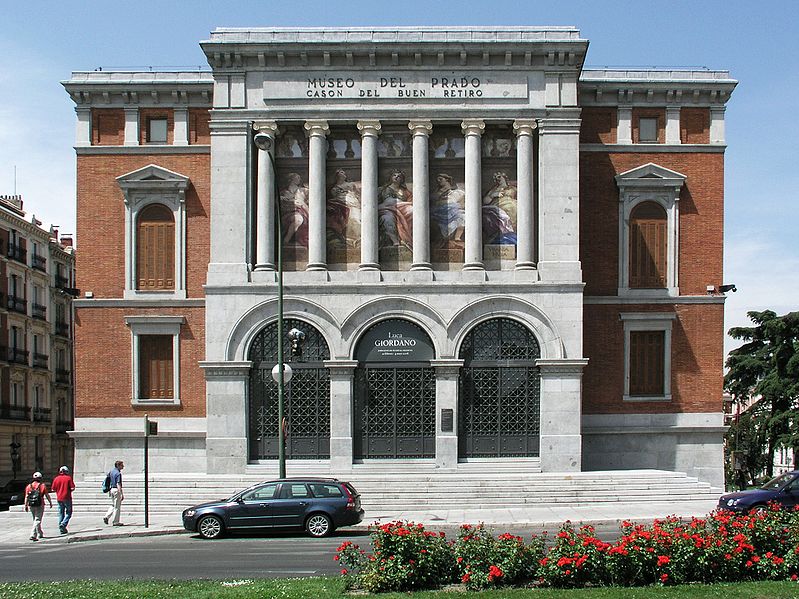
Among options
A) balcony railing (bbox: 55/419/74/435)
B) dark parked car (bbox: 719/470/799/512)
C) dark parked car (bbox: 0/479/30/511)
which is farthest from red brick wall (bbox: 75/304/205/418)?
balcony railing (bbox: 55/419/74/435)

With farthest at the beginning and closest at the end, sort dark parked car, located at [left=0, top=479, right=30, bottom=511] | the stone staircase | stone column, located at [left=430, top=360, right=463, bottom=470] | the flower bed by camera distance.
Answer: dark parked car, located at [left=0, top=479, right=30, bottom=511] → stone column, located at [left=430, top=360, right=463, bottom=470] → the stone staircase → the flower bed

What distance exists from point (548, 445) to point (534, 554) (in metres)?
21.3

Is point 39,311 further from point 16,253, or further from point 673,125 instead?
point 673,125

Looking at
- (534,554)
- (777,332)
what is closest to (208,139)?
(534,554)

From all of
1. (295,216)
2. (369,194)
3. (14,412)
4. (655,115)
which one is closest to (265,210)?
(295,216)

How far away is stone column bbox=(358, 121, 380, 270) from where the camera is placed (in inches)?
1473

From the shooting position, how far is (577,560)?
15289 mm

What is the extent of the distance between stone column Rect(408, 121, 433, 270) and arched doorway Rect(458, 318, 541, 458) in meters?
3.28

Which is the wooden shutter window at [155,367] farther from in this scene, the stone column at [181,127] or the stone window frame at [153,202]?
the stone column at [181,127]

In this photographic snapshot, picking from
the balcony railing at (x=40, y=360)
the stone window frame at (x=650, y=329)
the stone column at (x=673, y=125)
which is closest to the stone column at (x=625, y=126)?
the stone column at (x=673, y=125)

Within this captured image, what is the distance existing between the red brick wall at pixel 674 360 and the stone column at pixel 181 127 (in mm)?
16839

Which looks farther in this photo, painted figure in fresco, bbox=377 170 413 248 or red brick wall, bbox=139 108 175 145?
red brick wall, bbox=139 108 175 145

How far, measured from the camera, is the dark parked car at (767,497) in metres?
25.7

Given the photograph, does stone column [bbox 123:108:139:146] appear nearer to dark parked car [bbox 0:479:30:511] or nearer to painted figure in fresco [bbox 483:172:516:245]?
painted figure in fresco [bbox 483:172:516:245]
